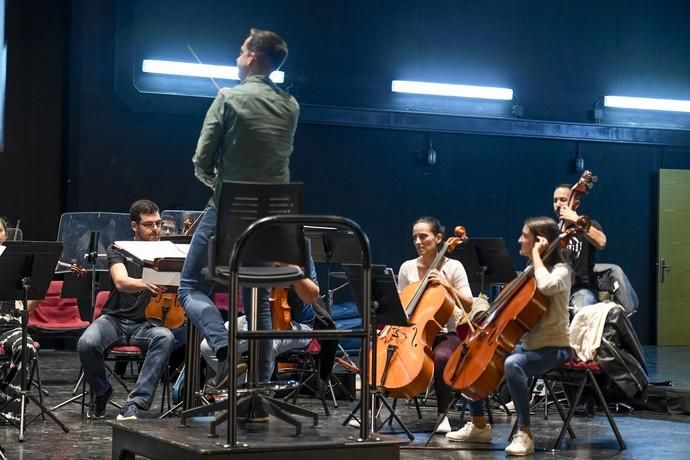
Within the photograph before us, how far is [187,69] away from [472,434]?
5.97 meters

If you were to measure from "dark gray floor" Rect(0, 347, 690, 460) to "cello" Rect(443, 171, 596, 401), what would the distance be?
0.36 m

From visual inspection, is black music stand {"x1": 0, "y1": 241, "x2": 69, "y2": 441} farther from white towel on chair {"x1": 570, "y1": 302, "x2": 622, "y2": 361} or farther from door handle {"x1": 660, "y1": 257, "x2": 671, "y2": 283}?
door handle {"x1": 660, "y1": 257, "x2": 671, "y2": 283}

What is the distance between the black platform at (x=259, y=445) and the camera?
145 inches

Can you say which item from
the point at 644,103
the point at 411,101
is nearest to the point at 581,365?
the point at 411,101

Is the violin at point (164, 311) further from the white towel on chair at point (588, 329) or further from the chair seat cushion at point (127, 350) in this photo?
the white towel on chair at point (588, 329)

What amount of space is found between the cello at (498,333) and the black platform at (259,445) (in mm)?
1626

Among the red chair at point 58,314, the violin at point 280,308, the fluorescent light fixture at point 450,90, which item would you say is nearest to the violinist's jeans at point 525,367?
the violin at point 280,308

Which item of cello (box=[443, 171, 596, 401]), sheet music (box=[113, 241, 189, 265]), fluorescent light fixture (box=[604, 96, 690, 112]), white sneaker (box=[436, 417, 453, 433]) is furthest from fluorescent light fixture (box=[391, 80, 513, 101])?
sheet music (box=[113, 241, 189, 265])

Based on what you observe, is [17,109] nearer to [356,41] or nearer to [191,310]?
[356,41]

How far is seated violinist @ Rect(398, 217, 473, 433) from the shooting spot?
20.1 ft

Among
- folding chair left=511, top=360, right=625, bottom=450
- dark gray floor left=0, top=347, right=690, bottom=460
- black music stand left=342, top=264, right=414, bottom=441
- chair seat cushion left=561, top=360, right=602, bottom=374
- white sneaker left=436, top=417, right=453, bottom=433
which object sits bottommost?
dark gray floor left=0, top=347, right=690, bottom=460

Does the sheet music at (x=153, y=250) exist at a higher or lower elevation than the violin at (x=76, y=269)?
higher

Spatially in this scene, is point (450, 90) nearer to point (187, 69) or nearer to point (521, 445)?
point (187, 69)

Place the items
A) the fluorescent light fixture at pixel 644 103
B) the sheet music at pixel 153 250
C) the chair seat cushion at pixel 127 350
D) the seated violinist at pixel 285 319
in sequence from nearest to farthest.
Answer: the sheet music at pixel 153 250, the seated violinist at pixel 285 319, the chair seat cushion at pixel 127 350, the fluorescent light fixture at pixel 644 103
